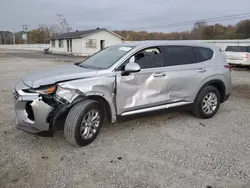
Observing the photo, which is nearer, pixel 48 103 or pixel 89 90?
pixel 48 103

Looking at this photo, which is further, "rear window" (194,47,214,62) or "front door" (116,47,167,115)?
"rear window" (194,47,214,62)

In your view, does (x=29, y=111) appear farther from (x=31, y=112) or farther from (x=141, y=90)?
(x=141, y=90)

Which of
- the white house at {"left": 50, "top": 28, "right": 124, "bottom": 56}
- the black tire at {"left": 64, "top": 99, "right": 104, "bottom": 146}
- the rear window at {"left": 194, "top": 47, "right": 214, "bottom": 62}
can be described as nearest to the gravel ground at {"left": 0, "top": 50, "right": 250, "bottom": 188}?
the black tire at {"left": 64, "top": 99, "right": 104, "bottom": 146}

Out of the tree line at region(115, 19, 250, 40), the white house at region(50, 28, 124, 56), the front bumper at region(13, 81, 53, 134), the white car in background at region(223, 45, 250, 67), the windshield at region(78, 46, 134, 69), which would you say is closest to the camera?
the front bumper at region(13, 81, 53, 134)

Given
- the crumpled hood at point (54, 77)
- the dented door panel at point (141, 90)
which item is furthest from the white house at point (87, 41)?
the crumpled hood at point (54, 77)

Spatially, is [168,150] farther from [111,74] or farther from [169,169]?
[111,74]

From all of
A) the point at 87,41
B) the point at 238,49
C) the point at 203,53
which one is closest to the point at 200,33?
the point at 87,41

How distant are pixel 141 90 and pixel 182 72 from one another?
102 centimetres

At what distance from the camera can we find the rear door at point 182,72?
437 cm

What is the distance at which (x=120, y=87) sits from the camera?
12.4ft

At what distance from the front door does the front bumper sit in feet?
3.85

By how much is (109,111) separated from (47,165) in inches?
49.3

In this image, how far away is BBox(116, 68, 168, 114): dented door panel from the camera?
3.83 metres

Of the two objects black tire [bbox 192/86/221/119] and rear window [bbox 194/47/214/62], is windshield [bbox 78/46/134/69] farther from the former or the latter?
black tire [bbox 192/86/221/119]
